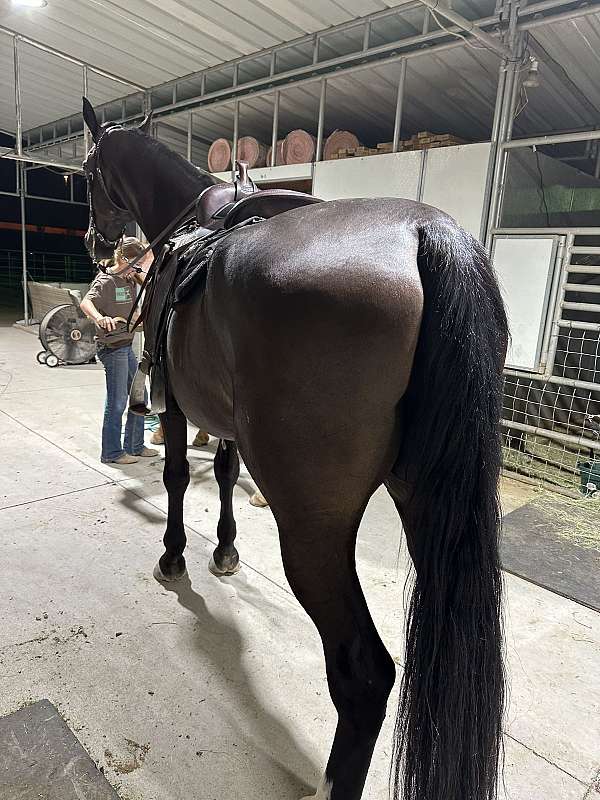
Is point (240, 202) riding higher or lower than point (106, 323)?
higher

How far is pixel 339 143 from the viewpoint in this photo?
532cm

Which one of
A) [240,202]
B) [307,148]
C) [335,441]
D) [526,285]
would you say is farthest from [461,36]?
[335,441]

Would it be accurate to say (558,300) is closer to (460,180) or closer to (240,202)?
(460,180)

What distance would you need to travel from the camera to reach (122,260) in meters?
3.70

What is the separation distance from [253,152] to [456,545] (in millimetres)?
5889

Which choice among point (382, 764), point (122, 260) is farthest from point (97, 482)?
point (382, 764)

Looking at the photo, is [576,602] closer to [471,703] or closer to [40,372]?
[471,703]

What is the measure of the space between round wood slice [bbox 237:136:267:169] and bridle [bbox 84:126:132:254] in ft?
11.3

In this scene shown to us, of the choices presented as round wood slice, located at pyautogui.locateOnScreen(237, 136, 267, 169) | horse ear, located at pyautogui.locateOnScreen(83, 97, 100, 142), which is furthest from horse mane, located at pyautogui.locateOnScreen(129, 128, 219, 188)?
round wood slice, located at pyautogui.locateOnScreen(237, 136, 267, 169)

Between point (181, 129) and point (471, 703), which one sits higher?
point (181, 129)

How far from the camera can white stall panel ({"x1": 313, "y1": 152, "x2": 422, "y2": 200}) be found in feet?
14.8

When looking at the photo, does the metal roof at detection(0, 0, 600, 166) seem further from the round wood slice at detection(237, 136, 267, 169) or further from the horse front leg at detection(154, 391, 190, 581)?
the horse front leg at detection(154, 391, 190, 581)

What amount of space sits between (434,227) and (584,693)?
1.78 m

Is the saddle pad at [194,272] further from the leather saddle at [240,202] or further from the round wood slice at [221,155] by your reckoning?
the round wood slice at [221,155]
